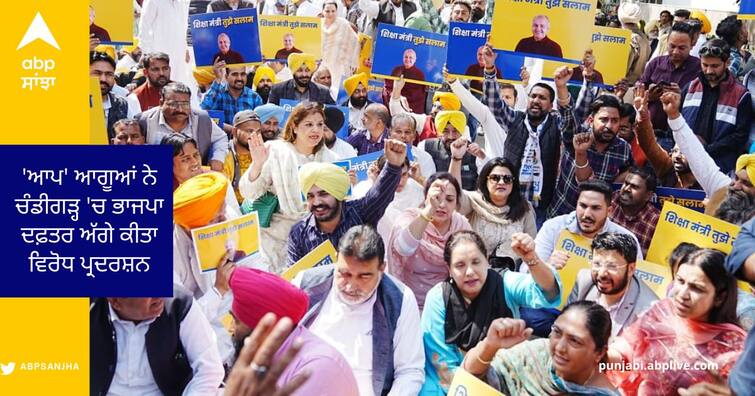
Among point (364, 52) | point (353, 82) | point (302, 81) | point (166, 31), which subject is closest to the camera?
point (302, 81)

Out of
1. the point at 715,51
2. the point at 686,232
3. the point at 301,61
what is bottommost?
the point at 686,232

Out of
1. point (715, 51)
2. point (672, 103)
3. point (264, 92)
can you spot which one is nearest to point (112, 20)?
point (264, 92)

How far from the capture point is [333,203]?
5055 millimetres

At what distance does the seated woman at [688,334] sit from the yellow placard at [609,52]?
348 centimetres

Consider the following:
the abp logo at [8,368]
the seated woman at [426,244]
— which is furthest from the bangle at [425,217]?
the abp logo at [8,368]

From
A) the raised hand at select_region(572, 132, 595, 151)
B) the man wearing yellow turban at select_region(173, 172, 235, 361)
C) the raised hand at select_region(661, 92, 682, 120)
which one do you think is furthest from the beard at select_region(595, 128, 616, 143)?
the man wearing yellow turban at select_region(173, 172, 235, 361)

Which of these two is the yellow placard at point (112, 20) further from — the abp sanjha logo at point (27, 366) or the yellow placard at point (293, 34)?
the abp sanjha logo at point (27, 366)

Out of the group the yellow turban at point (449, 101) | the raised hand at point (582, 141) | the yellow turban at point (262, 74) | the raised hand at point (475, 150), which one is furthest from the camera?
the yellow turban at point (262, 74)

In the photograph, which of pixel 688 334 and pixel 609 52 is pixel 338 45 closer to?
pixel 609 52

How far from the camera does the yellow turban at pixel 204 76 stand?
8.73 meters

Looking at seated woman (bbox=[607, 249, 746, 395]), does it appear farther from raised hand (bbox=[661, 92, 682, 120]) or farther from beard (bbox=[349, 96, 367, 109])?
beard (bbox=[349, 96, 367, 109])

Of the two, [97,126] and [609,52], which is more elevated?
[609,52]

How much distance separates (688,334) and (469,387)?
3.16 ft

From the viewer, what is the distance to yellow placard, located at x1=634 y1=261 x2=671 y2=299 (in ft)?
15.0
